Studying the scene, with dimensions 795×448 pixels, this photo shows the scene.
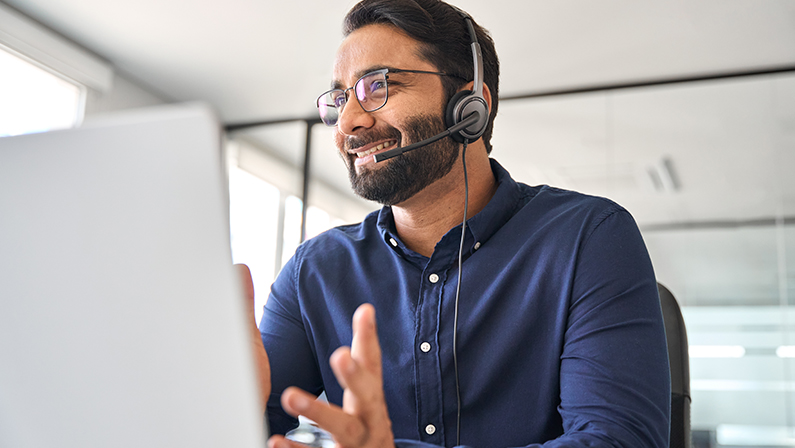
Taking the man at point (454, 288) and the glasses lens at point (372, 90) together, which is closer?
the man at point (454, 288)

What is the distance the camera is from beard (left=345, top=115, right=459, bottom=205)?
112 centimetres

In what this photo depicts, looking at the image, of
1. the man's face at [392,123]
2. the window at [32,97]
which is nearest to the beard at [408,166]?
the man's face at [392,123]

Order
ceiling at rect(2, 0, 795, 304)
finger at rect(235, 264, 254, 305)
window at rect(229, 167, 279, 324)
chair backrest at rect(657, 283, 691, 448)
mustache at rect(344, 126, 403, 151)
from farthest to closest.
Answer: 1. window at rect(229, 167, 279, 324)
2. ceiling at rect(2, 0, 795, 304)
3. mustache at rect(344, 126, 403, 151)
4. chair backrest at rect(657, 283, 691, 448)
5. finger at rect(235, 264, 254, 305)

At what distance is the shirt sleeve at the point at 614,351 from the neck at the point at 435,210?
295 millimetres

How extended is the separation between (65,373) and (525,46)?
10.6 feet

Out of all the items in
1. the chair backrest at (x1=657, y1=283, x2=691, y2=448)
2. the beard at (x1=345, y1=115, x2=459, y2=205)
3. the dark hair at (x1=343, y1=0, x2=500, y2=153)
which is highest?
the dark hair at (x1=343, y1=0, x2=500, y2=153)

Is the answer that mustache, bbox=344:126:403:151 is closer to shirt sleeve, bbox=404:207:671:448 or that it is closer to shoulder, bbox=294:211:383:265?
shoulder, bbox=294:211:383:265

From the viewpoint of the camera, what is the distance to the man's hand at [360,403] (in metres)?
0.47

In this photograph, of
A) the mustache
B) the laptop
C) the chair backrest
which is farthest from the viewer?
the mustache

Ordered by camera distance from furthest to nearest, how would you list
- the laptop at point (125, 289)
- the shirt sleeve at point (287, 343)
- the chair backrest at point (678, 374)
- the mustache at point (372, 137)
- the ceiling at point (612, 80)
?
the ceiling at point (612, 80)
the mustache at point (372, 137)
the shirt sleeve at point (287, 343)
the chair backrest at point (678, 374)
the laptop at point (125, 289)

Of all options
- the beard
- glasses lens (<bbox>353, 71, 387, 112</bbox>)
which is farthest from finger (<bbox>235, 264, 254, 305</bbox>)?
glasses lens (<bbox>353, 71, 387, 112</bbox>)

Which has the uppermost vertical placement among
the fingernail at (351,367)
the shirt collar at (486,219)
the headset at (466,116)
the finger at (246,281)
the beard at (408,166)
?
the headset at (466,116)

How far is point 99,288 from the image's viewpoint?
1.15 feet

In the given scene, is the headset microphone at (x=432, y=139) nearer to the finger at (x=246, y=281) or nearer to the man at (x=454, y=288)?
the man at (x=454, y=288)
